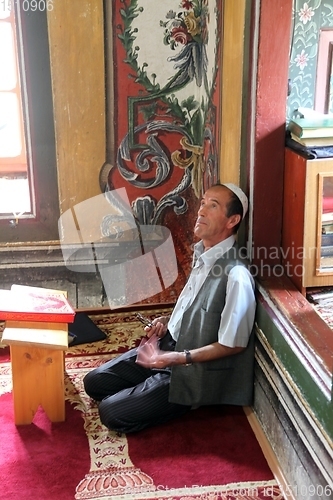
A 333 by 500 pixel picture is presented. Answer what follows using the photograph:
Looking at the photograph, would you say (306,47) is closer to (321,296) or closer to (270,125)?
(270,125)

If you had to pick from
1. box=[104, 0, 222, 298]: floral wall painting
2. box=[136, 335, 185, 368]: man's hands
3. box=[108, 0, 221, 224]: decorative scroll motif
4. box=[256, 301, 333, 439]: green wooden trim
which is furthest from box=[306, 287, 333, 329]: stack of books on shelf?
box=[108, 0, 221, 224]: decorative scroll motif

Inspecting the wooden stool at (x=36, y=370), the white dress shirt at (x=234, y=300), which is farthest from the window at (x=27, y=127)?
the white dress shirt at (x=234, y=300)

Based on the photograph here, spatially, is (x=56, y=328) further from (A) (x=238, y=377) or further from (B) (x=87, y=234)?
(B) (x=87, y=234)

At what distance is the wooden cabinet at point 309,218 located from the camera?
7.53 feet

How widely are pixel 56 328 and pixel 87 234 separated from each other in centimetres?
111

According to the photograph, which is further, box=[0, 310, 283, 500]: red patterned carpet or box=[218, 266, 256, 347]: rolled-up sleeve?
box=[218, 266, 256, 347]: rolled-up sleeve

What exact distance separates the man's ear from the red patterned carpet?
0.75 metres

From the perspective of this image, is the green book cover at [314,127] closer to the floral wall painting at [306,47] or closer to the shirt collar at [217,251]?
the floral wall painting at [306,47]

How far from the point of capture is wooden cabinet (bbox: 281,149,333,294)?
229cm

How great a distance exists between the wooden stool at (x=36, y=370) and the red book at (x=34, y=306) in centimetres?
4

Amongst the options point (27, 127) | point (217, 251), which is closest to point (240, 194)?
point (217, 251)

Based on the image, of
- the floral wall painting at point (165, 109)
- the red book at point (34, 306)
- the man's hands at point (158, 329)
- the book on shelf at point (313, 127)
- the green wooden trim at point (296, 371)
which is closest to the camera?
the green wooden trim at point (296, 371)

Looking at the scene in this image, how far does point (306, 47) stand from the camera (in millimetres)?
2438

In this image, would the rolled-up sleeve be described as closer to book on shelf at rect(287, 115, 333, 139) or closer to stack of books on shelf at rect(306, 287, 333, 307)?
stack of books on shelf at rect(306, 287, 333, 307)
